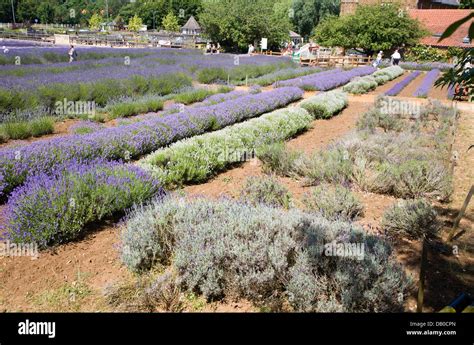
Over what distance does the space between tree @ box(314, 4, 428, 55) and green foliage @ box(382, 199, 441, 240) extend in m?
39.2

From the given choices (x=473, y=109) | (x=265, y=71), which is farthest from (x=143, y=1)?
(x=473, y=109)

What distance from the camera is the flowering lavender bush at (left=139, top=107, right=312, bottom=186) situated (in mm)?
6516

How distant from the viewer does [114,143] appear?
7.40 meters

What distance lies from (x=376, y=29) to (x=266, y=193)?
130ft

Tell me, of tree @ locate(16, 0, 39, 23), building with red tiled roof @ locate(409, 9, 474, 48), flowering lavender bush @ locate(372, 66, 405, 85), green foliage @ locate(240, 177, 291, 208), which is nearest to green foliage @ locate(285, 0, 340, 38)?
building with red tiled roof @ locate(409, 9, 474, 48)

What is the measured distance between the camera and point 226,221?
13.7ft

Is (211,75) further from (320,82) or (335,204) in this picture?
(335,204)

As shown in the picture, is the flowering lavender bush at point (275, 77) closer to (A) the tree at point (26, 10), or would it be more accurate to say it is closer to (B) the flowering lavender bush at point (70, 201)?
(B) the flowering lavender bush at point (70, 201)

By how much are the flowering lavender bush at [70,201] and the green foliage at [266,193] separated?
138cm

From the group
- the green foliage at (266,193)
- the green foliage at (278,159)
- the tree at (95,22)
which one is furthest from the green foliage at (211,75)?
the tree at (95,22)

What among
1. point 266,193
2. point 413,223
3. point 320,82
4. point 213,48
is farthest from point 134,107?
point 213,48

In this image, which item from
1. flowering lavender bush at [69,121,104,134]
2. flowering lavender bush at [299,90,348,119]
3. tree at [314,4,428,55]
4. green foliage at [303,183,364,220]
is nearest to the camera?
green foliage at [303,183,364,220]

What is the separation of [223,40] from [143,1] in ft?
208

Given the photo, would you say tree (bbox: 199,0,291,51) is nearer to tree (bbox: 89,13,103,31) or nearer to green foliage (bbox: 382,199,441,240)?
green foliage (bbox: 382,199,441,240)
